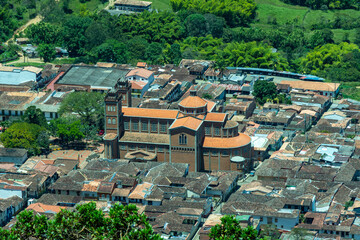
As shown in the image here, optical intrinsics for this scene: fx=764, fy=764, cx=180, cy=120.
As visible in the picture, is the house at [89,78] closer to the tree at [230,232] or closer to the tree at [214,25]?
the tree at [214,25]

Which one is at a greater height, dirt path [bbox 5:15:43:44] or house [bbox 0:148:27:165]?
dirt path [bbox 5:15:43:44]

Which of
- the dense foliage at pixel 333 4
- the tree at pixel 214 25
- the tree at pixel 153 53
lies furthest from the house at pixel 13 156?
the dense foliage at pixel 333 4

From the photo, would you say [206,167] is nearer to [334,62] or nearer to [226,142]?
[226,142]

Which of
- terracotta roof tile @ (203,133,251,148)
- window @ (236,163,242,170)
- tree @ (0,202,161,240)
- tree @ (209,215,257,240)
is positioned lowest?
window @ (236,163,242,170)

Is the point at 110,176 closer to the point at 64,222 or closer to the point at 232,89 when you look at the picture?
the point at 64,222

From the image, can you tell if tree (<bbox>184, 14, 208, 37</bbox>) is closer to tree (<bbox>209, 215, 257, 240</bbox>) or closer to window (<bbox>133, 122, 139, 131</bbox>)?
window (<bbox>133, 122, 139, 131</bbox>)

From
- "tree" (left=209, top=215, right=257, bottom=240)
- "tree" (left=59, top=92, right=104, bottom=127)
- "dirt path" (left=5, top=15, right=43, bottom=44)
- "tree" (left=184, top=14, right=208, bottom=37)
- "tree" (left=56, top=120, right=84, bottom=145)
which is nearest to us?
"tree" (left=209, top=215, right=257, bottom=240)

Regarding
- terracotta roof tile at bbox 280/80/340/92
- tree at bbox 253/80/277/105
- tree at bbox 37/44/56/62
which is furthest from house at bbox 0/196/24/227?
tree at bbox 37/44/56/62
